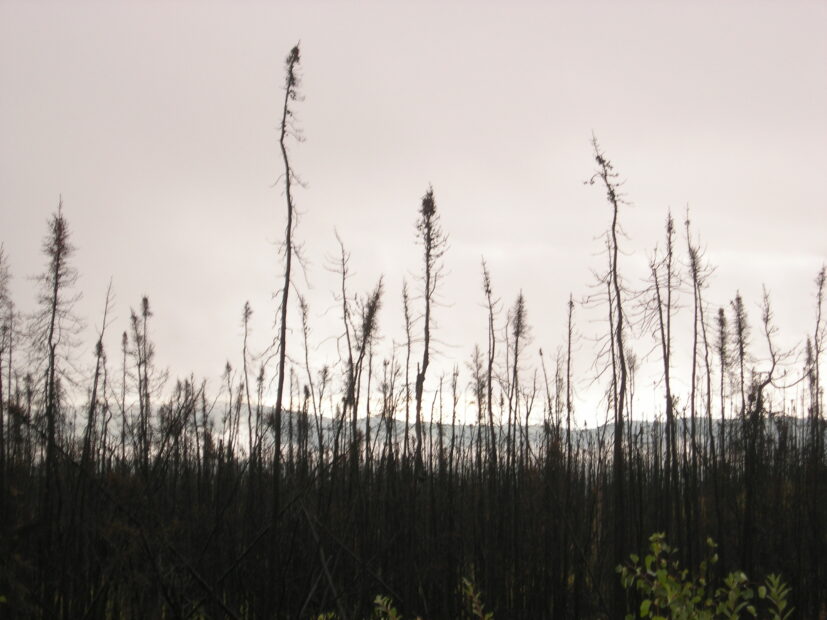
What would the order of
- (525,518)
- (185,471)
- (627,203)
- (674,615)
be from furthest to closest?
1. (627,203)
2. (525,518)
3. (185,471)
4. (674,615)

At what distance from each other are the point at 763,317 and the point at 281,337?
60.9ft

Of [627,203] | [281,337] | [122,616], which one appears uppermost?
[627,203]

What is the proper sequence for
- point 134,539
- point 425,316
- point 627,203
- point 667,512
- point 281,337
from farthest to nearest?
point 425,316 → point 281,337 → point 627,203 → point 667,512 → point 134,539

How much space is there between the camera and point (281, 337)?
10359 mm

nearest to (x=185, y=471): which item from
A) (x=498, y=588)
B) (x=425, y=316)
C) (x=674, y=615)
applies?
(x=498, y=588)

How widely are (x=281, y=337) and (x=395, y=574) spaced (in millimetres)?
5384

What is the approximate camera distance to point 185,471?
17.6 ft

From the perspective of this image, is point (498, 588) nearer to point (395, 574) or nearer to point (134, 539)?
point (395, 574)

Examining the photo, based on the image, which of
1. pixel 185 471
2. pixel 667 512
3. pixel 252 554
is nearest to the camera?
pixel 252 554

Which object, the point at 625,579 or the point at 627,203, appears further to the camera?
the point at 627,203

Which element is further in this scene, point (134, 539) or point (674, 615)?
point (674, 615)

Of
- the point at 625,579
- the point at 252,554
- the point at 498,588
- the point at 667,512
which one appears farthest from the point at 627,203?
the point at 252,554

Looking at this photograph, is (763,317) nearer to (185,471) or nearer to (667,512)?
(667,512)

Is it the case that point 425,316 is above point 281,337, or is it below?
above
